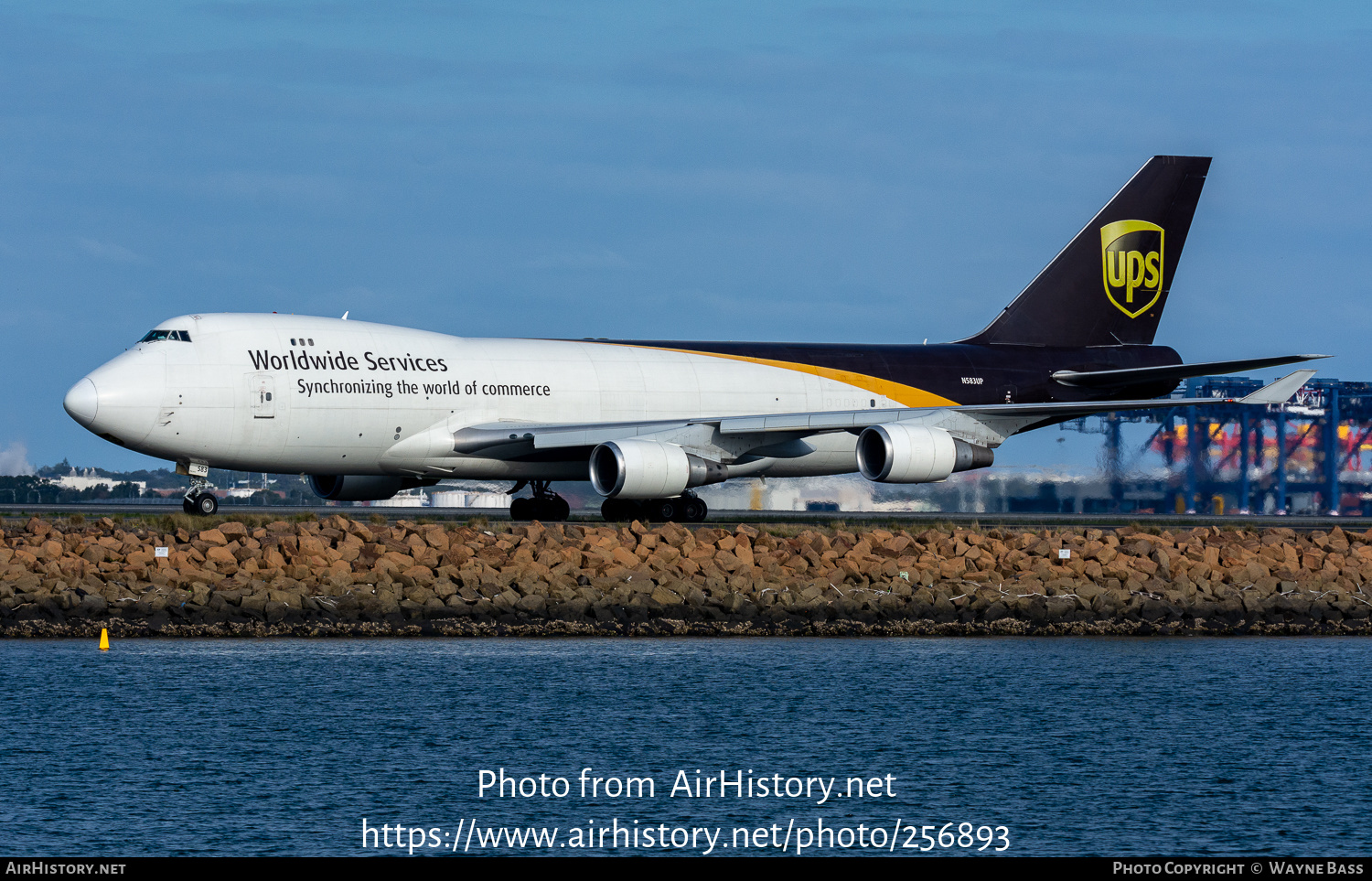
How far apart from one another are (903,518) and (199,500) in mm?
17452

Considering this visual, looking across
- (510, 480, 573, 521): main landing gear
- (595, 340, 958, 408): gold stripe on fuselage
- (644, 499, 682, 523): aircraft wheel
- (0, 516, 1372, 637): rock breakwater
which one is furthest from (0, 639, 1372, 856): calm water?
(595, 340, 958, 408): gold stripe on fuselage

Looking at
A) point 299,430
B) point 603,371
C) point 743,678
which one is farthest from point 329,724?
point 603,371

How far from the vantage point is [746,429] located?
35.0m

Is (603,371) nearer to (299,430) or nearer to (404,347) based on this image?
(404,347)

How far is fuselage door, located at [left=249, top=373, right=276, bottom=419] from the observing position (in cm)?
3269

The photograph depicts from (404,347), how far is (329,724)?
1769 cm

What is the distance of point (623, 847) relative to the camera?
44.7 ft

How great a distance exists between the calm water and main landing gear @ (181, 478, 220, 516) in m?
10.2

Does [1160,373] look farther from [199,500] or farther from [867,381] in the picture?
[199,500]

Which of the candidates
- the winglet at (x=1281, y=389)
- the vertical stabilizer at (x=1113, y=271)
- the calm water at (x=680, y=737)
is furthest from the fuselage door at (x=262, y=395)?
the vertical stabilizer at (x=1113, y=271)

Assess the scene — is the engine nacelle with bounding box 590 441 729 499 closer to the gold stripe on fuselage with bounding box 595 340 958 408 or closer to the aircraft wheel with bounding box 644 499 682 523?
the aircraft wheel with bounding box 644 499 682 523

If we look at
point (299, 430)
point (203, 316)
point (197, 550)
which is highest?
point (203, 316)

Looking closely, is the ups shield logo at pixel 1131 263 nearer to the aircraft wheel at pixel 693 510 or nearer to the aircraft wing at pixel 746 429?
the aircraft wing at pixel 746 429

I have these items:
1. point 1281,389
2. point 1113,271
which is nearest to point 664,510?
point 1281,389
